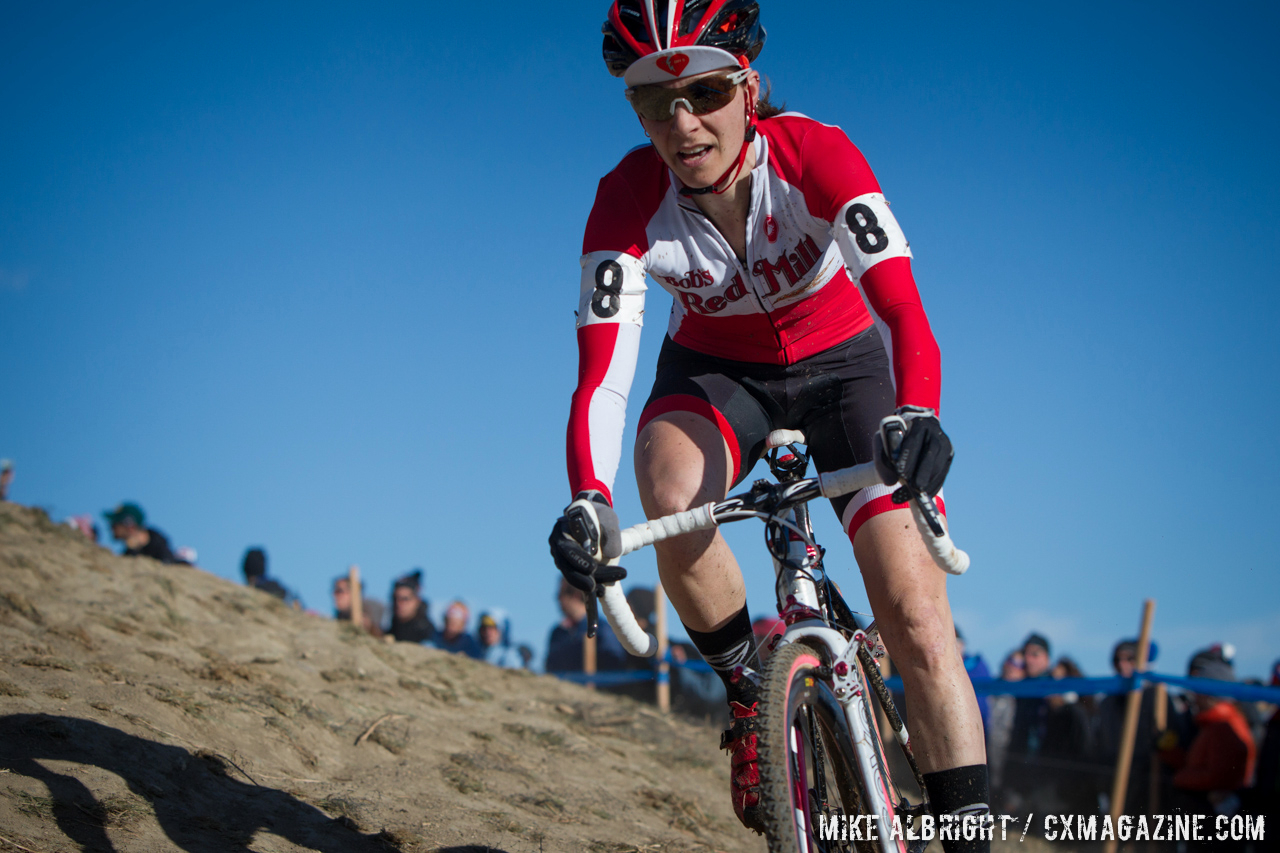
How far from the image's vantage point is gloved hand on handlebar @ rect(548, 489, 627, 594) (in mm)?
2588

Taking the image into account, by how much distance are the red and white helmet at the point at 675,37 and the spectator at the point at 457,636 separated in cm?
864

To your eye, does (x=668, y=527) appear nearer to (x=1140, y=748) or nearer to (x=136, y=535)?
(x=1140, y=748)

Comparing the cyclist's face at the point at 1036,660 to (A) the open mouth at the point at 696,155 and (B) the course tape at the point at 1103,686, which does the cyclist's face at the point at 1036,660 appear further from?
(A) the open mouth at the point at 696,155

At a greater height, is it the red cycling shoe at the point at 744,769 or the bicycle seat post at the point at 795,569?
the bicycle seat post at the point at 795,569

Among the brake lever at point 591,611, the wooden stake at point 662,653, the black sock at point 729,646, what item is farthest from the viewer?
the wooden stake at point 662,653

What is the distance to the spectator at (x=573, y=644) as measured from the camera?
10.8m

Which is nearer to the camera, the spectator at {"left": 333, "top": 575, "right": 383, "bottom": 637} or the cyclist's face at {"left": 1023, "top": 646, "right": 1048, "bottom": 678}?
the cyclist's face at {"left": 1023, "top": 646, "right": 1048, "bottom": 678}

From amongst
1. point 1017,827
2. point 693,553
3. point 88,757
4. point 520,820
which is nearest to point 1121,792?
point 1017,827

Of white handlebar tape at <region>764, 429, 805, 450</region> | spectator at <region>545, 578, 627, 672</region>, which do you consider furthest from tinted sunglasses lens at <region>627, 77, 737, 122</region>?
spectator at <region>545, 578, 627, 672</region>

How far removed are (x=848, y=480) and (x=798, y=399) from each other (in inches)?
38.9

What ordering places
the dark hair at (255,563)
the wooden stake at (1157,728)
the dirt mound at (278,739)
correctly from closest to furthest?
the dirt mound at (278,739)
the wooden stake at (1157,728)
the dark hair at (255,563)

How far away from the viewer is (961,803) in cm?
299

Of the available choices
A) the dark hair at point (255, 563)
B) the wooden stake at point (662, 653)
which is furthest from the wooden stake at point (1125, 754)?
the dark hair at point (255, 563)

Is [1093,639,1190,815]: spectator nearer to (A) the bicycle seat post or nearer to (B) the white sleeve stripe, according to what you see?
(A) the bicycle seat post
